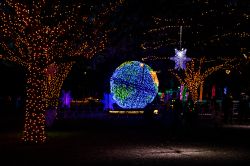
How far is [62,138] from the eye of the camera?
17.8 m

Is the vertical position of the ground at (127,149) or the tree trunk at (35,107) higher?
the tree trunk at (35,107)

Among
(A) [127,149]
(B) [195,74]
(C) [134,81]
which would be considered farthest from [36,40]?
(B) [195,74]

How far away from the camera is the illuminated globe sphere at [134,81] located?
29.8 m

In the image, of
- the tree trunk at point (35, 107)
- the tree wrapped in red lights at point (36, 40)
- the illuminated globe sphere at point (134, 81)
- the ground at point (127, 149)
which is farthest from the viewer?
the illuminated globe sphere at point (134, 81)

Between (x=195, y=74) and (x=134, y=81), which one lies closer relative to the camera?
(x=134, y=81)

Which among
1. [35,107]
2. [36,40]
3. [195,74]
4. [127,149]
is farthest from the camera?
[195,74]

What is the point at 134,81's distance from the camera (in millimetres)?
29781

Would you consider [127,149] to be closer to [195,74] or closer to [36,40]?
[36,40]

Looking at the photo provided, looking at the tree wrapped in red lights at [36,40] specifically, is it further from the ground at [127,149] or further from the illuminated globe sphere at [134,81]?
the illuminated globe sphere at [134,81]

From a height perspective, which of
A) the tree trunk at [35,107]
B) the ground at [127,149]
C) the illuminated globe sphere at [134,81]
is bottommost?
the ground at [127,149]

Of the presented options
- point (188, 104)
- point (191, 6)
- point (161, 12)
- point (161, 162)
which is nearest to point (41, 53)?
point (161, 162)

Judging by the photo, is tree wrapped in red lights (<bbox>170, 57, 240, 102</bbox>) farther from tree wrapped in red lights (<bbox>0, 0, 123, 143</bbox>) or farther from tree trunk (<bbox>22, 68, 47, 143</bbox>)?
tree trunk (<bbox>22, 68, 47, 143</bbox>)

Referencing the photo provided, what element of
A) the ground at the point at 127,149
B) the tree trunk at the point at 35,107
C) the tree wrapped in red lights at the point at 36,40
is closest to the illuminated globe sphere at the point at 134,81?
the ground at the point at 127,149

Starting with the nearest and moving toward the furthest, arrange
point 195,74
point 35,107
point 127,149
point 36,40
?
point 127,149
point 36,40
point 35,107
point 195,74
